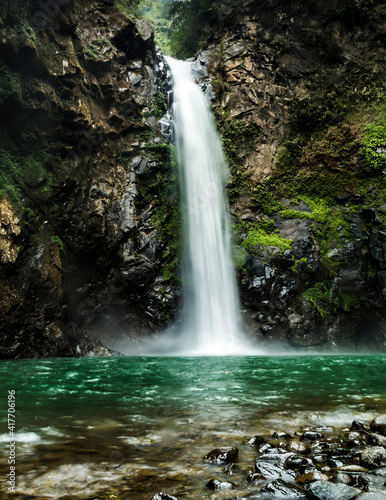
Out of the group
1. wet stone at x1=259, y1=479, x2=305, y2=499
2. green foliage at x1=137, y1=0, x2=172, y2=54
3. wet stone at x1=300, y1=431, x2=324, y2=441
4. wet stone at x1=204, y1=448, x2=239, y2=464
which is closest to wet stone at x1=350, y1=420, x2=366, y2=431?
wet stone at x1=300, y1=431, x2=324, y2=441

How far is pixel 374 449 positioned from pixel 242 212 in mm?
14199

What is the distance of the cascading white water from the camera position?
46.7 feet

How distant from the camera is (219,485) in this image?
Answer: 2.53 m

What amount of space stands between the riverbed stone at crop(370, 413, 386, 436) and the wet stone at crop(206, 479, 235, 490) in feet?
6.70

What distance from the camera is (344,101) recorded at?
1756 centimetres

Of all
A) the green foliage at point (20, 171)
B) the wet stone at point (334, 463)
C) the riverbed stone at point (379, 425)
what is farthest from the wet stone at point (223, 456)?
the green foliage at point (20, 171)

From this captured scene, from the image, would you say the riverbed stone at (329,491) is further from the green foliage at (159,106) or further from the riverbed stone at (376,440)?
the green foliage at (159,106)

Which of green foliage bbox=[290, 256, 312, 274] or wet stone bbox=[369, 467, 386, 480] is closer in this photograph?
wet stone bbox=[369, 467, 386, 480]

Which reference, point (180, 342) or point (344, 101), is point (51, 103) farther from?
point (344, 101)

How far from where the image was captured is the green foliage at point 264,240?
591 inches

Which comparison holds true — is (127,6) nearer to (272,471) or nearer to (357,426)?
(357,426)

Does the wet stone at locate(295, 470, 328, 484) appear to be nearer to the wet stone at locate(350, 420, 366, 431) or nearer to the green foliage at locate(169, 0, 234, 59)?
the wet stone at locate(350, 420, 366, 431)

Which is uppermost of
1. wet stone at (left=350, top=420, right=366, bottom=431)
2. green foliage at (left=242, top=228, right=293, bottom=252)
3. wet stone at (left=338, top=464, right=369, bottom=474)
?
green foliage at (left=242, top=228, right=293, bottom=252)

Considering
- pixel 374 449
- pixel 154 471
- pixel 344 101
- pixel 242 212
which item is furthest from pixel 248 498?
pixel 344 101
